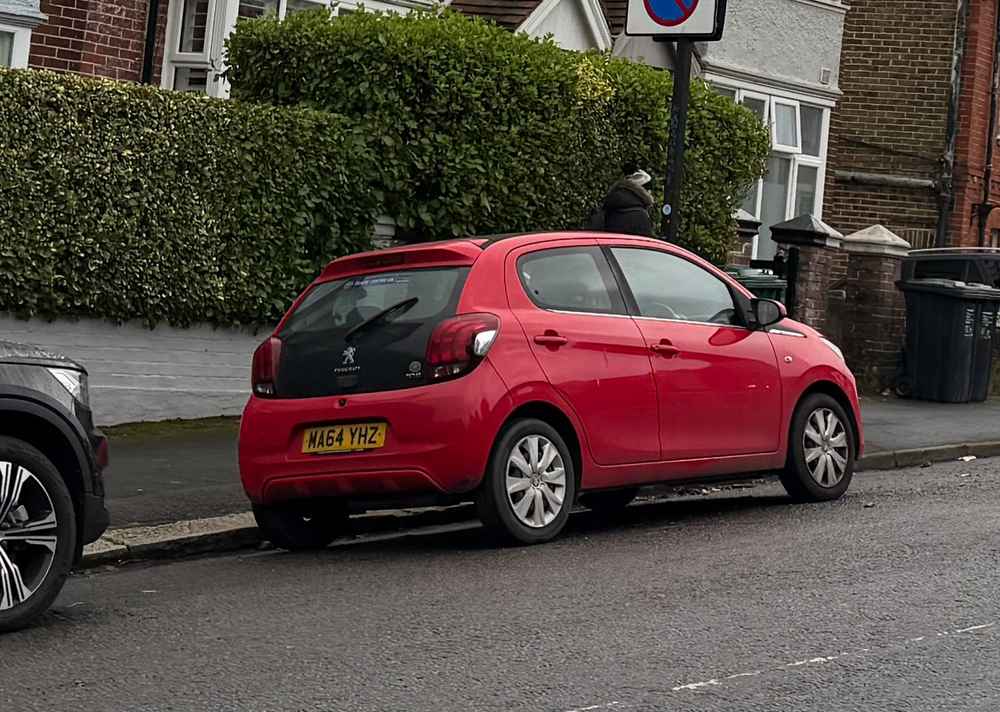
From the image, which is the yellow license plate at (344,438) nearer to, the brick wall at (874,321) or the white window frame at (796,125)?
the brick wall at (874,321)

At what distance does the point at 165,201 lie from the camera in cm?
1368

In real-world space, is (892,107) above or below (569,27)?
above

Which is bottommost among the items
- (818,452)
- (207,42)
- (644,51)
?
(818,452)

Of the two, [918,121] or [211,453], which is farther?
[918,121]

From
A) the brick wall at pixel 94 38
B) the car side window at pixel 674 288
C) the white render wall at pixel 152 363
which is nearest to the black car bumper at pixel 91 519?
the car side window at pixel 674 288

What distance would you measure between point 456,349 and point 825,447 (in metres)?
3.16

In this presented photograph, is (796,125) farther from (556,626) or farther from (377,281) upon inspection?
(556,626)

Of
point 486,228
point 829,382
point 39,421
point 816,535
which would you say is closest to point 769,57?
point 486,228

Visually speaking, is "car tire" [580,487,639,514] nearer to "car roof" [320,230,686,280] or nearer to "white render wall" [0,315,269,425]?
"car roof" [320,230,686,280]

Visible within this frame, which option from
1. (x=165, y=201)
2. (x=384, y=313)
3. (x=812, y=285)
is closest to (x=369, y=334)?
(x=384, y=313)

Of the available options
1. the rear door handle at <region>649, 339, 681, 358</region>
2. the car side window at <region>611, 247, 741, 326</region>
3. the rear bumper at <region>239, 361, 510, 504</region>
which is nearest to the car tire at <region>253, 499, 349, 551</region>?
the rear bumper at <region>239, 361, 510, 504</region>

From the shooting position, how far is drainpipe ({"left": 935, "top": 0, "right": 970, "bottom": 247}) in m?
29.3

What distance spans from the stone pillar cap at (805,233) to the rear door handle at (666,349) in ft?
29.9

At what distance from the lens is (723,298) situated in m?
10.9
